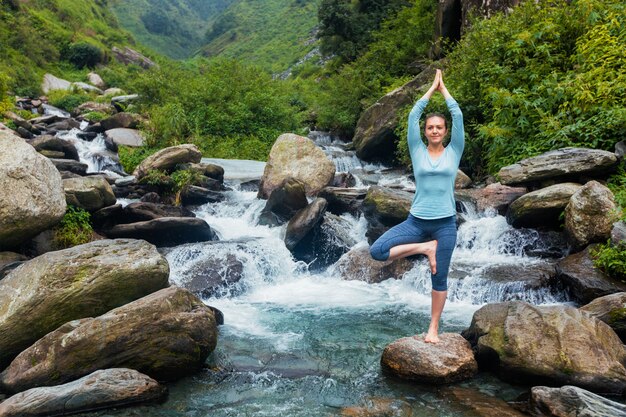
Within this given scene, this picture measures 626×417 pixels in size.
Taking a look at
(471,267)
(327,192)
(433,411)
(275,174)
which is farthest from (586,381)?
(275,174)

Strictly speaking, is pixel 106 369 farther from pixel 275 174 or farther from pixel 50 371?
pixel 275 174

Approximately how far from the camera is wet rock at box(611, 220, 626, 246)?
8430 millimetres

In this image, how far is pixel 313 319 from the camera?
28.9ft

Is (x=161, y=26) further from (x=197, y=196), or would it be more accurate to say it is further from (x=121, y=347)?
(x=121, y=347)

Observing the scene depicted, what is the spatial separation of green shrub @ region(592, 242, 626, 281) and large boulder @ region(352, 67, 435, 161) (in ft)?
35.6

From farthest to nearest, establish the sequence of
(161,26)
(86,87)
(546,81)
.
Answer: (161,26)
(86,87)
(546,81)

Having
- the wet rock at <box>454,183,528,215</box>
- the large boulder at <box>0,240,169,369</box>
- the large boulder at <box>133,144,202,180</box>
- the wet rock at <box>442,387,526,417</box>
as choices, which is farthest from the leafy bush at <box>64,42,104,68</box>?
the wet rock at <box>442,387,526,417</box>

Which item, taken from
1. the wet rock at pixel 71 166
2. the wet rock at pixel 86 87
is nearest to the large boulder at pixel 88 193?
the wet rock at pixel 71 166

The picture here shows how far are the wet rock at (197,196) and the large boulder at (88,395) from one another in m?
9.43

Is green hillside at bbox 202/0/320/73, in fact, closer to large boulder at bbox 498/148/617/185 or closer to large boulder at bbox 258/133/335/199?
large boulder at bbox 258/133/335/199

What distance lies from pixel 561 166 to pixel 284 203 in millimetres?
6561

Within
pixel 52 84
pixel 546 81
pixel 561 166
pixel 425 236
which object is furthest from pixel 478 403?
pixel 52 84

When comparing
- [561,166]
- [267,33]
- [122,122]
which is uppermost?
[267,33]

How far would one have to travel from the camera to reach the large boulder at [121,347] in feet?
20.0
